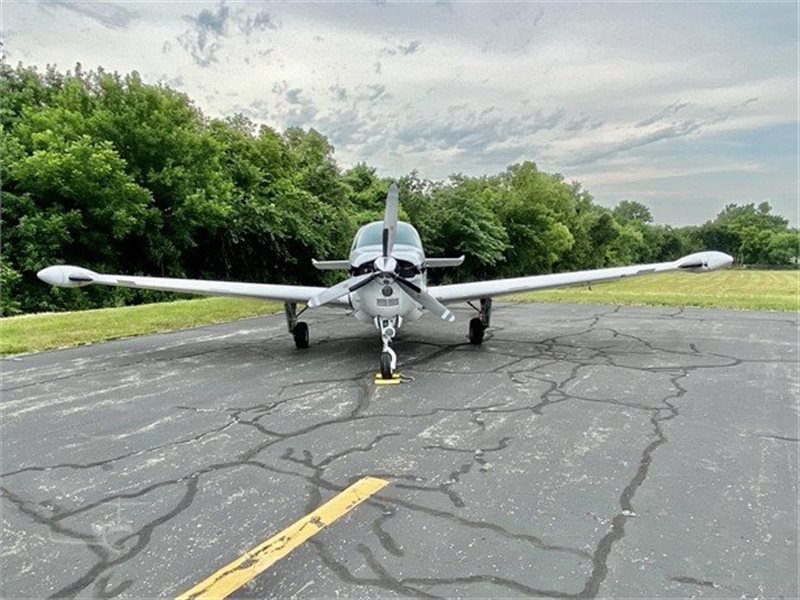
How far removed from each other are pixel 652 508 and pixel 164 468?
3.23 metres

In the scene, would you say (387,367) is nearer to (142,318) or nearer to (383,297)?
(383,297)

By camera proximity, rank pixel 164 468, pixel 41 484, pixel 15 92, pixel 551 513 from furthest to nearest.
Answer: pixel 15 92, pixel 164 468, pixel 41 484, pixel 551 513

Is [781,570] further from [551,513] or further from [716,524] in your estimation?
[551,513]

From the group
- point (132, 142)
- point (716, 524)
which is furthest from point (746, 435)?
point (132, 142)

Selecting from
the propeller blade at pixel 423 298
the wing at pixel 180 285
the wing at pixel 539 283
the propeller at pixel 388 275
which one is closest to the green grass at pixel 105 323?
the wing at pixel 180 285

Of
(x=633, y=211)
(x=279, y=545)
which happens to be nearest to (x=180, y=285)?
(x=279, y=545)

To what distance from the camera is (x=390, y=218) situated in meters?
6.23

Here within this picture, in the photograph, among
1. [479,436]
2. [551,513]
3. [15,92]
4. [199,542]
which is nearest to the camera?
[199,542]

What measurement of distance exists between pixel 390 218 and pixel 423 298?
1163 millimetres

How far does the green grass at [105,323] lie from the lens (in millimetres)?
8500

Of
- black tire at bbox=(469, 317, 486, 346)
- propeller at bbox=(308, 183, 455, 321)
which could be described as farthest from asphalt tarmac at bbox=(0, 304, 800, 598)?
black tire at bbox=(469, 317, 486, 346)

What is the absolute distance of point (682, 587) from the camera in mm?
2209

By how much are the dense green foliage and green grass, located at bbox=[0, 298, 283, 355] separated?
574cm

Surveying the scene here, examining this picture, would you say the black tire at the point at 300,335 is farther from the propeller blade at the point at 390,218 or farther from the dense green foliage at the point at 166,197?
the dense green foliage at the point at 166,197
